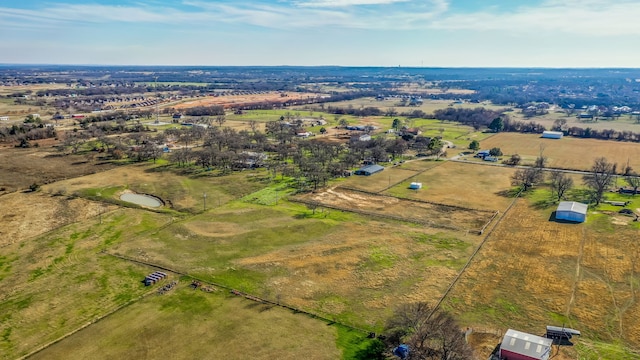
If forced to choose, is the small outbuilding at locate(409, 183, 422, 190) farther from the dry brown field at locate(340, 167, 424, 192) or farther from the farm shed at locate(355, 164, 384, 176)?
the farm shed at locate(355, 164, 384, 176)

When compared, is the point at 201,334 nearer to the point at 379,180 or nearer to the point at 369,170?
the point at 379,180

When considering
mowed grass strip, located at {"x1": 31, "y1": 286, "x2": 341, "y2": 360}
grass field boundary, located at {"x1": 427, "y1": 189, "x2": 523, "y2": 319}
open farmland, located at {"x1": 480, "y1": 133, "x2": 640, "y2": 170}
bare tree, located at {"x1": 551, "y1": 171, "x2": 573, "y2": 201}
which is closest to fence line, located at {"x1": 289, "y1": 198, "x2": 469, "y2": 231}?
grass field boundary, located at {"x1": 427, "y1": 189, "x2": 523, "y2": 319}

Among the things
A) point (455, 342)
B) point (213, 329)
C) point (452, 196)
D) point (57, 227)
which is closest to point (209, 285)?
point (213, 329)

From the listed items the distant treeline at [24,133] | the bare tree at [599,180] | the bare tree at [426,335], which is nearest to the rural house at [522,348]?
the bare tree at [426,335]

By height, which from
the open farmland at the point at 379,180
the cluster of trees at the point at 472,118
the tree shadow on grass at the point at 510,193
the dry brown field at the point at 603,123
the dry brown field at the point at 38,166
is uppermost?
the cluster of trees at the point at 472,118

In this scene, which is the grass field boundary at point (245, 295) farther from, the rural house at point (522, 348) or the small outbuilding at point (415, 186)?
the small outbuilding at point (415, 186)
